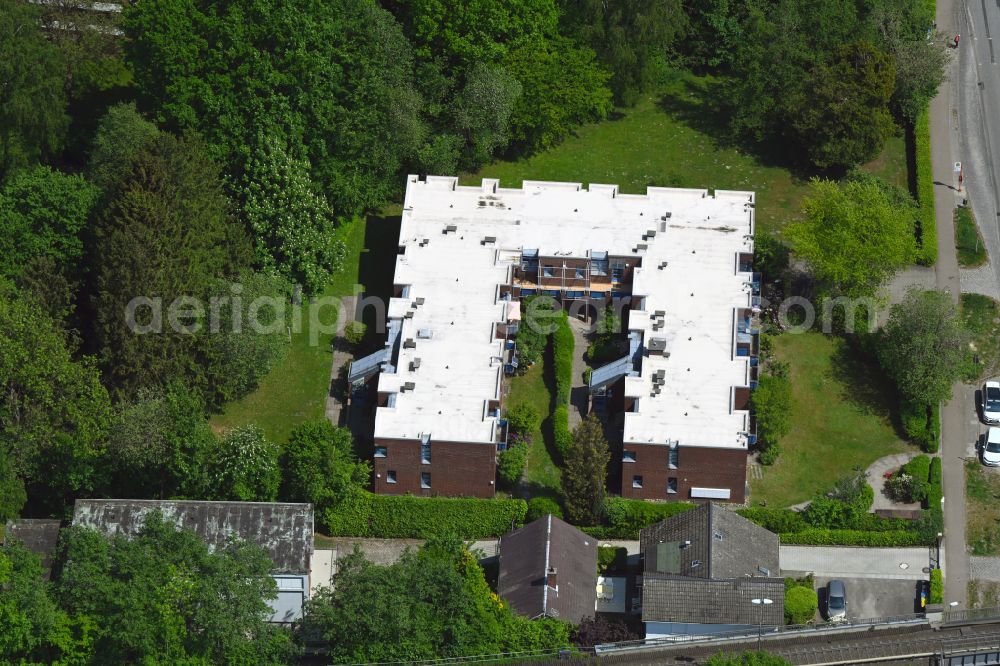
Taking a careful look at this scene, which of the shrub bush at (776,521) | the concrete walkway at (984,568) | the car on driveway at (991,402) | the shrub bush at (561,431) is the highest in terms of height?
the car on driveway at (991,402)

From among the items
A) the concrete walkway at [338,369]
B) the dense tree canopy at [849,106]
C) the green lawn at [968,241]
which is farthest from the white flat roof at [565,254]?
the green lawn at [968,241]

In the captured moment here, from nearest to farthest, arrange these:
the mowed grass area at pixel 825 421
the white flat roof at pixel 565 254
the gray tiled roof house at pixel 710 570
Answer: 1. the gray tiled roof house at pixel 710 570
2. the white flat roof at pixel 565 254
3. the mowed grass area at pixel 825 421

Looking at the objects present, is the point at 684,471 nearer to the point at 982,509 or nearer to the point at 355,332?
the point at 982,509

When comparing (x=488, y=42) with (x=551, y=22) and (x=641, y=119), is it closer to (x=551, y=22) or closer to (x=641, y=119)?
(x=551, y=22)

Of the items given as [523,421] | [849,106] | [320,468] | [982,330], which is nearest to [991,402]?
[982,330]

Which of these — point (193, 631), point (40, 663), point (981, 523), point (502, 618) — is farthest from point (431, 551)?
point (981, 523)

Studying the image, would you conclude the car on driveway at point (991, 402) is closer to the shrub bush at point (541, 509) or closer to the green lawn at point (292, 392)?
the shrub bush at point (541, 509)

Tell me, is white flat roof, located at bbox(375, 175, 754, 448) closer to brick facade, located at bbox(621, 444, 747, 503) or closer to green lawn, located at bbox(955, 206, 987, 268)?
brick facade, located at bbox(621, 444, 747, 503)
